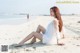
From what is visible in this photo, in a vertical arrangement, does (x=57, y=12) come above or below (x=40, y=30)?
above

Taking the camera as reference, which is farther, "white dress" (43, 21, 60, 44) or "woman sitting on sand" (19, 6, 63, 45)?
"white dress" (43, 21, 60, 44)

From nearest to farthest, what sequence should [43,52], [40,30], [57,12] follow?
1. [43,52]
2. [57,12]
3. [40,30]

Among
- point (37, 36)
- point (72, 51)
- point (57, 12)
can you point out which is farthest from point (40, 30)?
point (72, 51)

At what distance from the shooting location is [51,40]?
864cm

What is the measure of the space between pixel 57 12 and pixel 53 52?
4.64ft

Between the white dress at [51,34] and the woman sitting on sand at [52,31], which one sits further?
the white dress at [51,34]

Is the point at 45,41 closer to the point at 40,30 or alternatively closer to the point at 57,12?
the point at 40,30

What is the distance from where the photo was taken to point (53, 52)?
770 cm

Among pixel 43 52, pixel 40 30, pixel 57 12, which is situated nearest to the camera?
pixel 43 52

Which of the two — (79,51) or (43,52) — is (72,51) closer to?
(79,51)

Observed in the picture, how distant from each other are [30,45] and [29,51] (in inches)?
40.2

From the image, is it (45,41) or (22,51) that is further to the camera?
(45,41)

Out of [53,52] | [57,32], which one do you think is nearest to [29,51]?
[53,52]

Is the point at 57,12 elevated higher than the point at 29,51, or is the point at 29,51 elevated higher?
the point at 57,12
